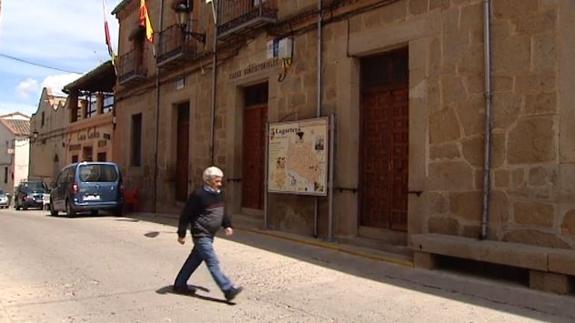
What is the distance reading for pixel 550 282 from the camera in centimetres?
623

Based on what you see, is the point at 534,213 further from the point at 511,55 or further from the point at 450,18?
the point at 450,18

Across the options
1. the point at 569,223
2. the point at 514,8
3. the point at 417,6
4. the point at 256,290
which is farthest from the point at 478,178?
the point at 256,290

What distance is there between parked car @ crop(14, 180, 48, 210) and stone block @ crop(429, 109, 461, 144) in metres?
23.7

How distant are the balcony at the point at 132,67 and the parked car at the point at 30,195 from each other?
382 inches

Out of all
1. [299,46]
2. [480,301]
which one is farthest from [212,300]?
[299,46]

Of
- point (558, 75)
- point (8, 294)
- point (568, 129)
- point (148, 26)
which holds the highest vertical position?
point (148, 26)

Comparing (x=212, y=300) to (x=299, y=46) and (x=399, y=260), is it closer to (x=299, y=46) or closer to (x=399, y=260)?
(x=399, y=260)

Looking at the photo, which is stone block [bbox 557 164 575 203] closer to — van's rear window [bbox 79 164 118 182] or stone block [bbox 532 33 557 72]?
stone block [bbox 532 33 557 72]

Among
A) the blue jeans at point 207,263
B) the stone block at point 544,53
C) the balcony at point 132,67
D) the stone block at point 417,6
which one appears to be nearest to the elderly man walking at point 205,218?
the blue jeans at point 207,263

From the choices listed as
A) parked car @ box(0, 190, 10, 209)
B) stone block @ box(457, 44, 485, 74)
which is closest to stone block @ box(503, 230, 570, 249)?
stone block @ box(457, 44, 485, 74)

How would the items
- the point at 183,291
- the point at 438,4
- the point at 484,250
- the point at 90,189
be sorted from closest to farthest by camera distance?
the point at 183,291, the point at 484,250, the point at 438,4, the point at 90,189

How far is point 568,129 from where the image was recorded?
6.65 metres

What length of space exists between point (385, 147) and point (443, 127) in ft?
5.17

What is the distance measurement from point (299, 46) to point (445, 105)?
3.90 m
